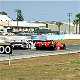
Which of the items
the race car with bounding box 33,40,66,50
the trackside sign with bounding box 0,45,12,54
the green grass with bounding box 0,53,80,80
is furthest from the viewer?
the race car with bounding box 33,40,66,50

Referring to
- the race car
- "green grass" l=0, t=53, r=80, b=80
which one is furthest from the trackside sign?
the race car

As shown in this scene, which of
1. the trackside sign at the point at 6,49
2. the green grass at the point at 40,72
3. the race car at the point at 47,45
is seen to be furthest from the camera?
the race car at the point at 47,45

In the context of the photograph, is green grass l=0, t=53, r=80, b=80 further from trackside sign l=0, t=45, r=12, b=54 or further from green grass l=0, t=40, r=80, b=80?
trackside sign l=0, t=45, r=12, b=54

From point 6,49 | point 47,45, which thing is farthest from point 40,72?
point 47,45

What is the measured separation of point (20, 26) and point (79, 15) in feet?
91.1

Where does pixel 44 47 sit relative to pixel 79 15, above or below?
below

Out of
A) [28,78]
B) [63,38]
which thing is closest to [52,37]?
[63,38]

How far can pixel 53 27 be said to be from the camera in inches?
6358

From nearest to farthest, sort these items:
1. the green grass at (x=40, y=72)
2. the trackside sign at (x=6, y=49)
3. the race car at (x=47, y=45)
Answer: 1. the green grass at (x=40, y=72)
2. the trackside sign at (x=6, y=49)
3. the race car at (x=47, y=45)

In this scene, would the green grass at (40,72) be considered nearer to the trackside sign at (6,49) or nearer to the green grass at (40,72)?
the green grass at (40,72)

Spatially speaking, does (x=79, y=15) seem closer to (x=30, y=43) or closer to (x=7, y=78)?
(x=30, y=43)

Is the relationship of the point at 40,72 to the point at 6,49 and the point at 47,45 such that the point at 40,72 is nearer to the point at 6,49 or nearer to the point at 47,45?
the point at 6,49

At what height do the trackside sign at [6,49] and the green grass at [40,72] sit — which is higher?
the trackside sign at [6,49]

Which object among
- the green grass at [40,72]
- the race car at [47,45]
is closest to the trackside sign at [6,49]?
the green grass at [40,72]
